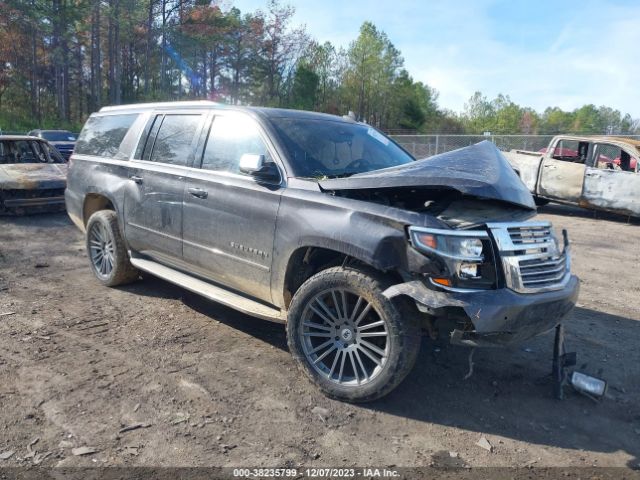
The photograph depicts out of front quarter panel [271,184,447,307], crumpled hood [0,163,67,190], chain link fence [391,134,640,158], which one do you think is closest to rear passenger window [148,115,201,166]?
front quarter panel [271,184,447,307]

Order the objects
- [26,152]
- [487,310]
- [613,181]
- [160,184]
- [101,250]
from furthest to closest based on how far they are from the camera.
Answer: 1. [613,181]
2. [26,152]
3. [101,250]
4. [160,184]
5. [487,310]

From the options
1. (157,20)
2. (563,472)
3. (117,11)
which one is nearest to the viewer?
(563,472)

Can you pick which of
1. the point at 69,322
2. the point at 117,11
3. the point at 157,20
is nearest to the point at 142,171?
the point at 69,322

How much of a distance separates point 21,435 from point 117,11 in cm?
3981

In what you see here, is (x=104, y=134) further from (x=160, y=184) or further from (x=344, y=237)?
(x=344, y=237)

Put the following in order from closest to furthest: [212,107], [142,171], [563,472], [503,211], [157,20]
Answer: [563,472] → [503,211] → [212,107] → [142,171] → [157,20]

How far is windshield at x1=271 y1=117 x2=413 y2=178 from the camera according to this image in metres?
4.04

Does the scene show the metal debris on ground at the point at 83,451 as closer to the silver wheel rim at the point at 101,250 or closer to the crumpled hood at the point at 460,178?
the crumpled hood at the point at 460,178

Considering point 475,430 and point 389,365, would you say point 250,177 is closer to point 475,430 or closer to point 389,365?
point 389,365

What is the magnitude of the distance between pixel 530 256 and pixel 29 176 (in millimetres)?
9451

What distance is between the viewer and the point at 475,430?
3162mm

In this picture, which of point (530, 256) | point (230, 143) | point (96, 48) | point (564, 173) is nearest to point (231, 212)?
point (230, 143)

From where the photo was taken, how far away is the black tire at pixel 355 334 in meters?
3.15

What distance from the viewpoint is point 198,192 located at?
14.3 ft
